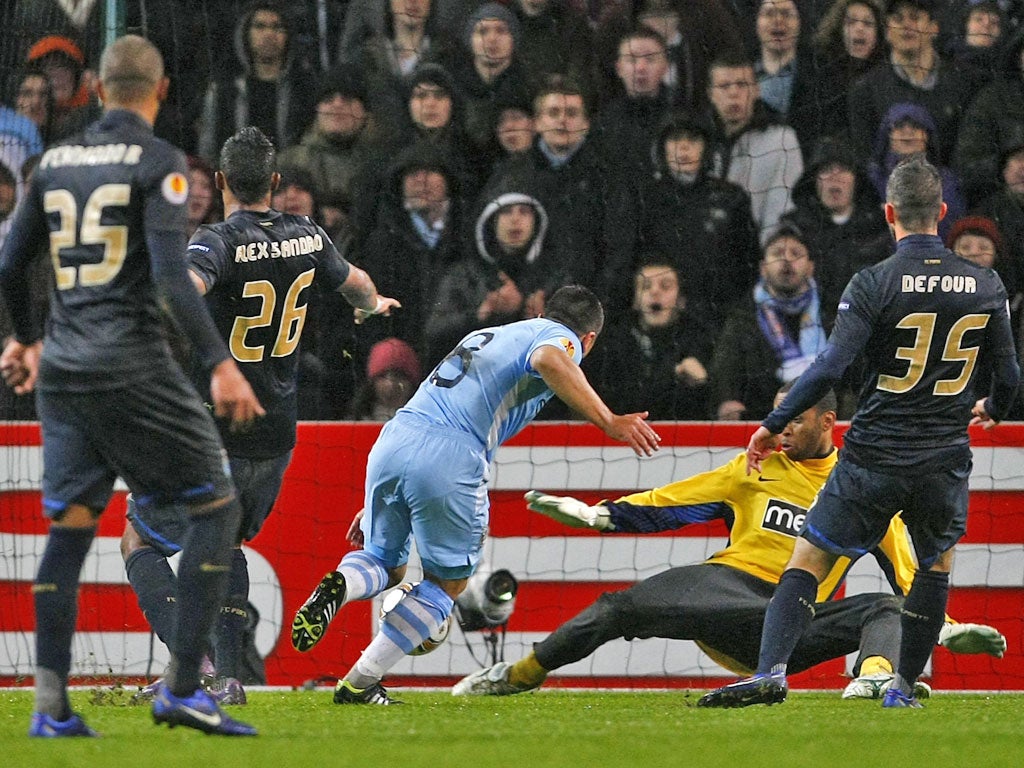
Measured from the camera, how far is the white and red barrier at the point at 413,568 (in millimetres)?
7828

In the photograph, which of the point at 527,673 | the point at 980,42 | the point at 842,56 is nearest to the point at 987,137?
the point at 980,42

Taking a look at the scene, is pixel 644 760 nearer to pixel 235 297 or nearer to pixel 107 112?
pixel 107 112

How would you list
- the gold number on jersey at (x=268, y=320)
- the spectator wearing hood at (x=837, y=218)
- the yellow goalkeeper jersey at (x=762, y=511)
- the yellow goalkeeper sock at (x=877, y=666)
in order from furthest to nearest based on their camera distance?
the spectator wearing hood at (x=837, y=218) → the yellow goalkeeper jersey at (x=762, y=511) → the yellow goalkeeper sock at (x=877, y=666) → the gold number on jersey at (x=268, y=320)

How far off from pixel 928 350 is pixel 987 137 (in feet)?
11.5

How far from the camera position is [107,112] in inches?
175

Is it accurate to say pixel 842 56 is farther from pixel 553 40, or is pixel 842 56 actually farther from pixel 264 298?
pixel 264 298

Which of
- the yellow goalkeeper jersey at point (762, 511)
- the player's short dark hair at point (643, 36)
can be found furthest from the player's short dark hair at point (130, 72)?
the player's short dark hair at point (643, 36)

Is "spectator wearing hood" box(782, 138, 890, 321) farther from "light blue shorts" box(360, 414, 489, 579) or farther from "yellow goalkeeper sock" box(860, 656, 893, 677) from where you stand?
"light blue shorts" box(360, 414, 489, 579)

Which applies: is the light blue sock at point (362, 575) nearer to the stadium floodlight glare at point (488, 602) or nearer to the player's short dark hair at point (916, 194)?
the stadium floodlight glare at point (488, 602)

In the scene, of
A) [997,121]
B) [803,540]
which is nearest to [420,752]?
[803,540]

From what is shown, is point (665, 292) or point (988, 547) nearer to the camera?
point (988, 547)

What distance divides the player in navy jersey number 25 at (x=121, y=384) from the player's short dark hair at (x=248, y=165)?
1.65 meters

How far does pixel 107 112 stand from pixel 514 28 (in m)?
4.97

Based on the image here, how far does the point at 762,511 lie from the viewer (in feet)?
22.9
